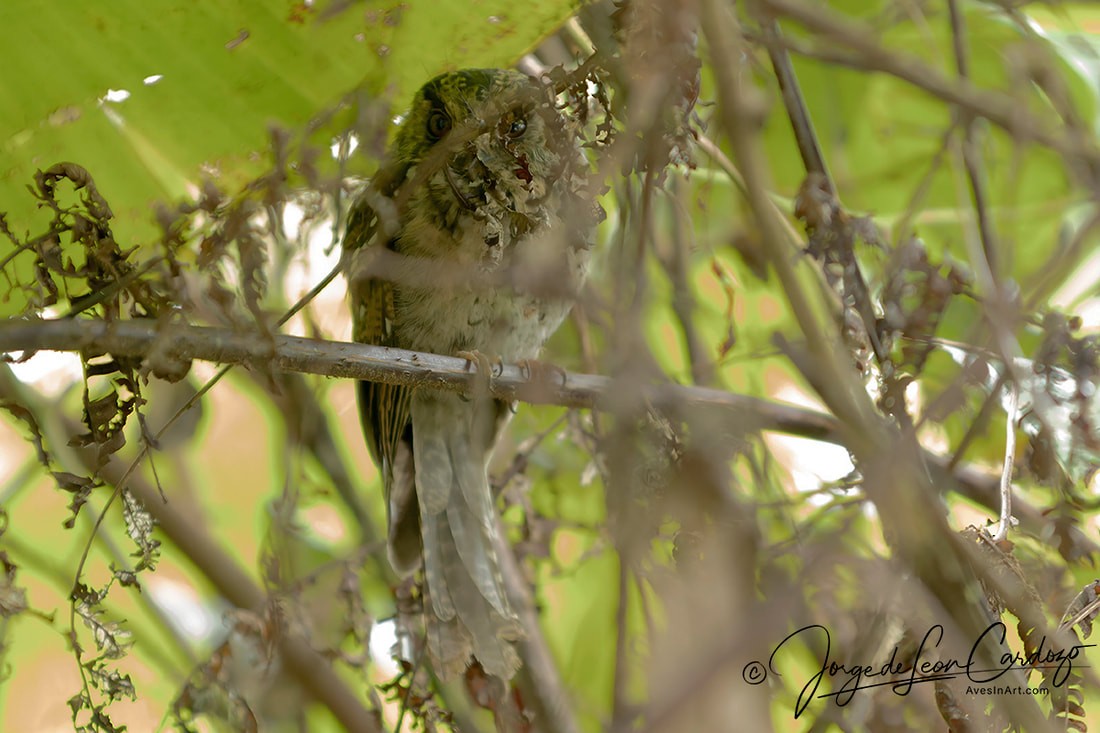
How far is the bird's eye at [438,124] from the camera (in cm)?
293

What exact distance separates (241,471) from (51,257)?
1911 millimetres

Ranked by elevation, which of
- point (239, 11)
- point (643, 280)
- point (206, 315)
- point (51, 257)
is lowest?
point (643, 280)

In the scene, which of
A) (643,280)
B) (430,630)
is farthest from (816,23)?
(430,630)

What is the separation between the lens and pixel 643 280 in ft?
3.77

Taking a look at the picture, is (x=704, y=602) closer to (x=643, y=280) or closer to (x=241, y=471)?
(x=643, y=280)

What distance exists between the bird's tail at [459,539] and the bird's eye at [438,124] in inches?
29.5

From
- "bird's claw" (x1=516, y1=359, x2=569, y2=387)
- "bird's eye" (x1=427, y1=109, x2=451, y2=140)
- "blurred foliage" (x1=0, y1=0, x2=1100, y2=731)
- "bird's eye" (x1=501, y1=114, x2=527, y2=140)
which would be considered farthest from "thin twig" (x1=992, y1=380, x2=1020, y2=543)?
"bird's eye" (x1=427, y1=109, x2=451, y2=140)

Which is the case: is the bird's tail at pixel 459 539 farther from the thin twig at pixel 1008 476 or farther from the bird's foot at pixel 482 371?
the thin twig at pixel 1008 476

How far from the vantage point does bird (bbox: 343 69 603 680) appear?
229 cm

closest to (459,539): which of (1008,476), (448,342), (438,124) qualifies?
(448,342)

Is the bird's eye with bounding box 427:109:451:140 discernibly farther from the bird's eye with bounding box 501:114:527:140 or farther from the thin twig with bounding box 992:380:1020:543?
the thin twig with bounding box 992:380:1020:543

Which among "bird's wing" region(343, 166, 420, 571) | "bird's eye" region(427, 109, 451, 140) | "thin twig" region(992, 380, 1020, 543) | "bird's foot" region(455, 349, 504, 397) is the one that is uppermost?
"bird's eye" region(427, 109, 451, 140)

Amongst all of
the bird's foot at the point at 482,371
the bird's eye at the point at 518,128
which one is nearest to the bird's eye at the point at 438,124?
the bird's eye at the point at 518,128

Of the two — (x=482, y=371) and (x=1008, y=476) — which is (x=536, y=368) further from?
(x=1008, y=476)
